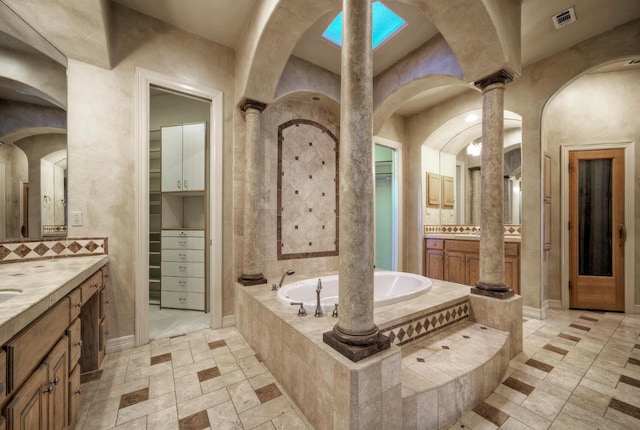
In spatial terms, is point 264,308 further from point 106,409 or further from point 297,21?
point 297,21

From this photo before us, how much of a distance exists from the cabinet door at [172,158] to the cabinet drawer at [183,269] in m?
1.04

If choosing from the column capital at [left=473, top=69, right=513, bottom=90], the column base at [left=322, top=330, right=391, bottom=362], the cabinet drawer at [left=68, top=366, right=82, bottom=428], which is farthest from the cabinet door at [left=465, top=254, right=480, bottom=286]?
the cabinet drawer at [left=68, top=366, right=82, bottom=428]

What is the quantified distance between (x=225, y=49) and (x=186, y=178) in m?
1.68

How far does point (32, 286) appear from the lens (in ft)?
4.05

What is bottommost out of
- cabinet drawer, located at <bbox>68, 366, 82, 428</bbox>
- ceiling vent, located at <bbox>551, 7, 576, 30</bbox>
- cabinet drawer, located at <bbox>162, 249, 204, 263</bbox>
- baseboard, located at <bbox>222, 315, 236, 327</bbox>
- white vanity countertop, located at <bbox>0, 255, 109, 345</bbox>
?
baseboard, located at <bbox>222, 315, 236, 327</bbox>

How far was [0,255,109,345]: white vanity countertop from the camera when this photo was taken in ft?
2.73

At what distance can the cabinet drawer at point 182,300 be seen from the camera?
11.6 ft

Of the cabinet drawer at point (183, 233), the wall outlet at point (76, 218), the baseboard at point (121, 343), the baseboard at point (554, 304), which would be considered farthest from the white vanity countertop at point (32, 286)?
the baseboard at point (554, 304)

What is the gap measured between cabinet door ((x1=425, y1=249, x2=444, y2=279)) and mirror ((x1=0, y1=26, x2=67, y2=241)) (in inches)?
188

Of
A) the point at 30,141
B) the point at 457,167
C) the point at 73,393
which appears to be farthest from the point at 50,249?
the point at 457,167

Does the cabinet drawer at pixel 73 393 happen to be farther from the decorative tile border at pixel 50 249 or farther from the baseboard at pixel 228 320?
the baseboard at pixel 228 320

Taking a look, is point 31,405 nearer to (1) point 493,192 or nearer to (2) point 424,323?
(2) point 424,323

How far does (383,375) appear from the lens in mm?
1306

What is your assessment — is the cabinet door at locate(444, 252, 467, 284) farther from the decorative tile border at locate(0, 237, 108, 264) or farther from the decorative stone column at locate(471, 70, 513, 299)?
the decorative tile border at locate(0, 237, 108, 264)
